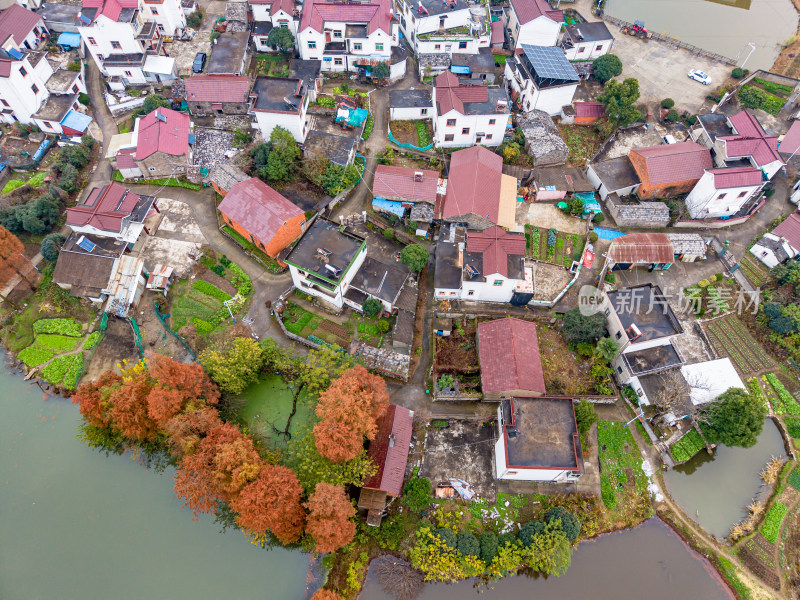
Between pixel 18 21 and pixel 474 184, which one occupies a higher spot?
pixel 474 184

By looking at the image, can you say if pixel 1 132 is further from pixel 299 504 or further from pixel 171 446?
pixel 299 504

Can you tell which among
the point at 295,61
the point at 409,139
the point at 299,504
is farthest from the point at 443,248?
the point at 295,61

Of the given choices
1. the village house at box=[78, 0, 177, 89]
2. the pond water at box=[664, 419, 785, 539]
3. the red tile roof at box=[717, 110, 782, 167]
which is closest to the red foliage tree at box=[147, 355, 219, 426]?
the pond water at box=[664, 419, 785, 539]

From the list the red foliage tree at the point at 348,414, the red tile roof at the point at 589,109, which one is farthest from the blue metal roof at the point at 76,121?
the red tile roof at the point at 589,109

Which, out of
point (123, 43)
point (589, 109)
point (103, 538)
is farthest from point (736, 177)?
point (123, 43)

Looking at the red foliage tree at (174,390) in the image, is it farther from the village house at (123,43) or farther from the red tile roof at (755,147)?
the red tile roof at (755,147)

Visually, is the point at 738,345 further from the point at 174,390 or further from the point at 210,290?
the point at 210,290
